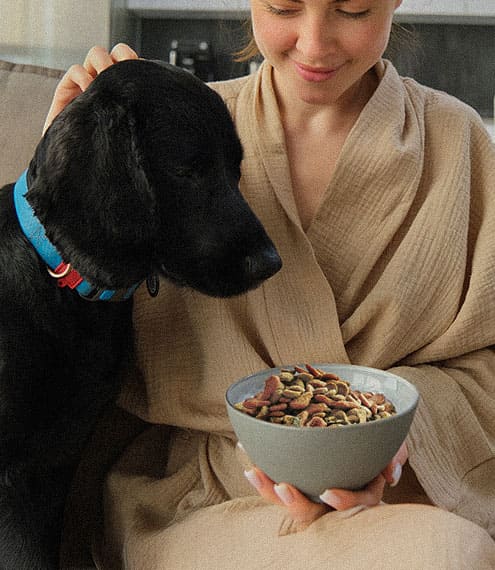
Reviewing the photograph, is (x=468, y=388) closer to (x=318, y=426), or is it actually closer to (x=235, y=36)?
(x=318, y=426)

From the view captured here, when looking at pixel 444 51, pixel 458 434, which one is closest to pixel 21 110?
pixel 458 434

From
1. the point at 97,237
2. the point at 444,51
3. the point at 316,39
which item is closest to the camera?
the point at 97,237

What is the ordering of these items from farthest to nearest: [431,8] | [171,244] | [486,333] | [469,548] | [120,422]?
1. [431,8]
2. [120,422]
3. [486,333]
4. [171,244]
5. [469,548]

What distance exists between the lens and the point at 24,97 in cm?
134

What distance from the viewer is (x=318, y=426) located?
2.52 ft

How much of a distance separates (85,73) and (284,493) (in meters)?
0.60

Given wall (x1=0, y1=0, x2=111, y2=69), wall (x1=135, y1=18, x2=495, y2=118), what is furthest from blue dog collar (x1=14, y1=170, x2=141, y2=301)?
wall (x1=135, y1=18, x2=495, y2=118)

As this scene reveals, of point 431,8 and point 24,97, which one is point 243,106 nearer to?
point 24,97

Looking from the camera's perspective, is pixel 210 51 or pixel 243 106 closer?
pixel 243 106

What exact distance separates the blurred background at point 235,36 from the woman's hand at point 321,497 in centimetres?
208

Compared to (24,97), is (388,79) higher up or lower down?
higher up

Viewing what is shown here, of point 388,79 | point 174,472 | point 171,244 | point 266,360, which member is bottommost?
point 174,472

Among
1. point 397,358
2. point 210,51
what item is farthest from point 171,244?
point 210,51

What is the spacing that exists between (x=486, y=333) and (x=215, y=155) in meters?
0.44
